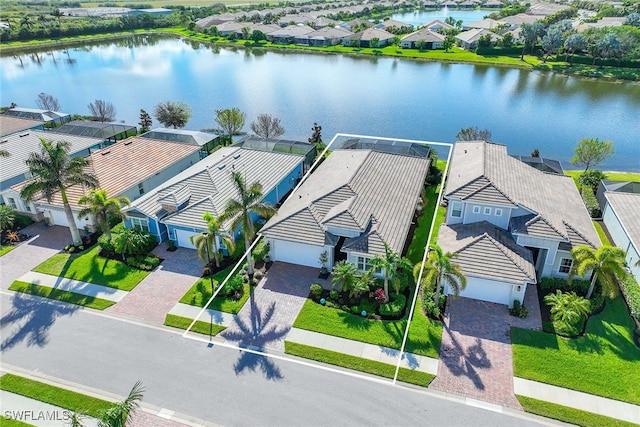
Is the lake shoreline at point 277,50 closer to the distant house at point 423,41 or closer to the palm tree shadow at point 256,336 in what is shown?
the distant house at point 423,41

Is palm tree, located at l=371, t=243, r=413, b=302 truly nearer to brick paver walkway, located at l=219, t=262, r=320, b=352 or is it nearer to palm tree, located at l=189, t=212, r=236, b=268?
brick paver walkway, located at l=219, t=262, r=320, b=352

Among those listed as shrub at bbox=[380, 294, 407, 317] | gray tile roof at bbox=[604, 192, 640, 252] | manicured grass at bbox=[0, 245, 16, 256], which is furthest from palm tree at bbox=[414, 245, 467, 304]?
manicured grass at bbox=[0, 245, 16, 256]

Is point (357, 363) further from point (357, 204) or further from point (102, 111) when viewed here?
point (102, 111)

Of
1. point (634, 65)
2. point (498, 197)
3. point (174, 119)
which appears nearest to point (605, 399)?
point (498, 197)

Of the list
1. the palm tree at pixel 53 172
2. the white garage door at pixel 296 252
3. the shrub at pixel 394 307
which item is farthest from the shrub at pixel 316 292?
the palm tree at pixel 53 172

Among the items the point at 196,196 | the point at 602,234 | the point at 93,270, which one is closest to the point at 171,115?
the point at 196,196
